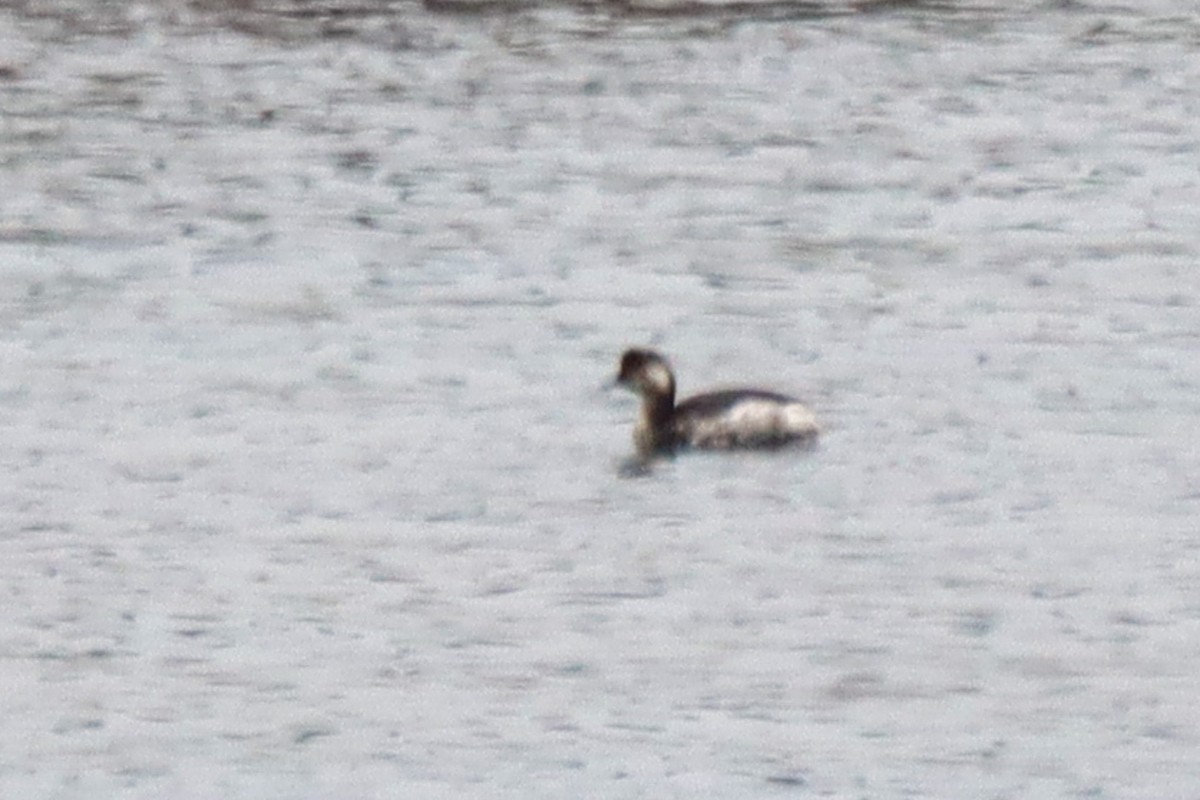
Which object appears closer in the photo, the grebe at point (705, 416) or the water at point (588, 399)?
the water at point (588, 399)

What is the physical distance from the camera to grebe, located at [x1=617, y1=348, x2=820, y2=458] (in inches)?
679

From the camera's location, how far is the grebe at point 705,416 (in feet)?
56.6

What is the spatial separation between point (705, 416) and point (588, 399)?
98 cm

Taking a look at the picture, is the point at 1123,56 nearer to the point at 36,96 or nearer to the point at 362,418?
the point at 36,96

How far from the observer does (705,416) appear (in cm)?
1778

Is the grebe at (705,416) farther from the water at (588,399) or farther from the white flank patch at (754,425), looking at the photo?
the water at (588,399)

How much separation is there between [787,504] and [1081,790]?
445 centimetres

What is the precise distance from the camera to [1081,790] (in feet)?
39.9

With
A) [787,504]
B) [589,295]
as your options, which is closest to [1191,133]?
[589,295]

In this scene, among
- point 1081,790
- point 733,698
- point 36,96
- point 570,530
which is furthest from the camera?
point 36,96

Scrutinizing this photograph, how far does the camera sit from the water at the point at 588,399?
1302 cm

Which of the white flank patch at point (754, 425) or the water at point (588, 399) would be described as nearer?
the water at point (588, 399)

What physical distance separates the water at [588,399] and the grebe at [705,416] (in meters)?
0.13

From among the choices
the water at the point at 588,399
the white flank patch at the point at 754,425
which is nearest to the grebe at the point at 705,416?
the white flank patch at the point at 754,425
